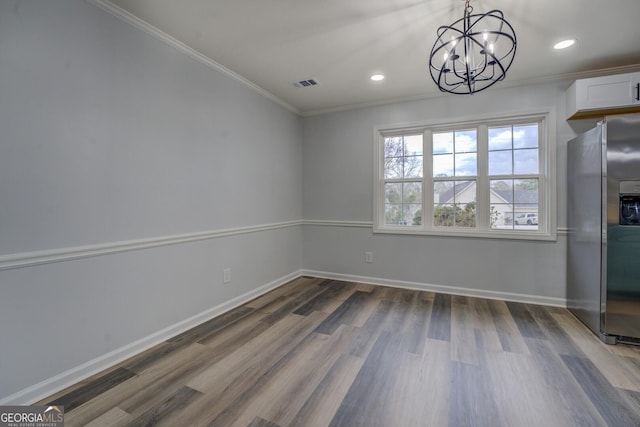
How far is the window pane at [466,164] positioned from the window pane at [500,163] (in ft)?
0.56

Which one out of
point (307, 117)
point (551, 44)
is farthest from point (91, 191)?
point (551, 44)

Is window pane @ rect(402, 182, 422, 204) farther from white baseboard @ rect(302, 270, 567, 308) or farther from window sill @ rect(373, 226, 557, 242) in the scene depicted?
white baseboard @ rect(302, 270, 567, 308)

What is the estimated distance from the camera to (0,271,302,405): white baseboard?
1.63m

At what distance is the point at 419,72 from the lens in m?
3.02

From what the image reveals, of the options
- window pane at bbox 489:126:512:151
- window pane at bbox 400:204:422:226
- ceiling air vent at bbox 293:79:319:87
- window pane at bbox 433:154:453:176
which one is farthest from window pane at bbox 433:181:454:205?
ceiling air vent at bbox 293:79:319:87

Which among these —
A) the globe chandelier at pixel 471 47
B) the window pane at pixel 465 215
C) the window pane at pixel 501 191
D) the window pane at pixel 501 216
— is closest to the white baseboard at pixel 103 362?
the globe chandelier at pixel 471 47

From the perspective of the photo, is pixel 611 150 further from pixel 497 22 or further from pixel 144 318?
pixel 144 318

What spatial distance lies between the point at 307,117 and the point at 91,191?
3129 millimetres

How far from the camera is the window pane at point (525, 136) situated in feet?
10.8

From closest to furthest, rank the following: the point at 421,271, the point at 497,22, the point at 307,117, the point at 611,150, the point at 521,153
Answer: the point at 497,22, the point at 611,150, the point at 521,153, the point at 421,271, the point at 307,117

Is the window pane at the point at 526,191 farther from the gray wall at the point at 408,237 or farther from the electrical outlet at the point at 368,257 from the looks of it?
the electrical outlet at the point at 368,257

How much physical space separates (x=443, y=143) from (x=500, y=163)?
70 cm

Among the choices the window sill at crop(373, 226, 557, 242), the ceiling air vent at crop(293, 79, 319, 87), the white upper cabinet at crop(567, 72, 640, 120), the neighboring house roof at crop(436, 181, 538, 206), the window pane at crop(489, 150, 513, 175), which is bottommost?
the window sill at crop(373, 226, 557, 242)

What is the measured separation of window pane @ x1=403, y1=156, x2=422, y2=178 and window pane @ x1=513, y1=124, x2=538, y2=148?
1.09 meters
